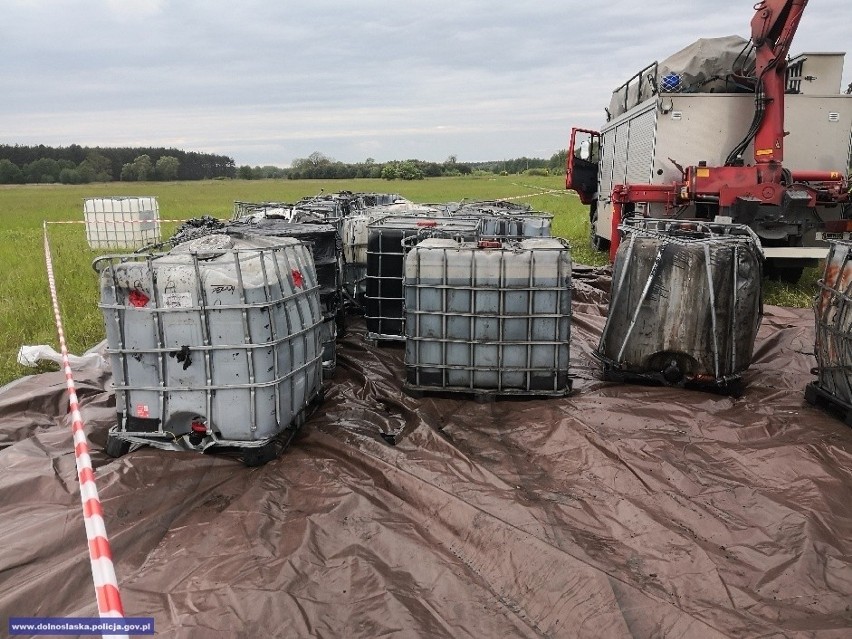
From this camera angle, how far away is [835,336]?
16.3ft

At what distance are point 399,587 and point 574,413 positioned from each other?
252 centimetres

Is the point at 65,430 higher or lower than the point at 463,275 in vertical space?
lower

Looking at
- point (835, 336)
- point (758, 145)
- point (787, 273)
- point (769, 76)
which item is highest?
point (769, 76)

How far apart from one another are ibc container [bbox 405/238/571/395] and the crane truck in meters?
4.97

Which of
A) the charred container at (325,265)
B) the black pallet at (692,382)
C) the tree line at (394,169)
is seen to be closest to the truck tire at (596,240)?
the black pallet at (692,382)

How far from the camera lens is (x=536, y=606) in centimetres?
297

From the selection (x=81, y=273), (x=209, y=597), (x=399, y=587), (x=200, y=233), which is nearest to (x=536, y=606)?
(x=399, y=587)

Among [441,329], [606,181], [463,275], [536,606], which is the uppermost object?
[606,181]

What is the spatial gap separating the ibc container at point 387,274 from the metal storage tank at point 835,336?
3.39 metres

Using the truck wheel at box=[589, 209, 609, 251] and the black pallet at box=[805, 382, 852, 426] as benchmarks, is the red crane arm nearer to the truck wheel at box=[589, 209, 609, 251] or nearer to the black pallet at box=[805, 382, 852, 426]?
the black pallet at box=[805, 382, 852, 426]

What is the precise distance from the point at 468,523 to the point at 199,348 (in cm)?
212

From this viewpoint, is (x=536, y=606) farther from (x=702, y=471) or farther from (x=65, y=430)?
(x=65, y=430)

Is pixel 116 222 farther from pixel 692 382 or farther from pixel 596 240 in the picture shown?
pixel 692 382

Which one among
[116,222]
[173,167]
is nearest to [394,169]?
[173,167]
